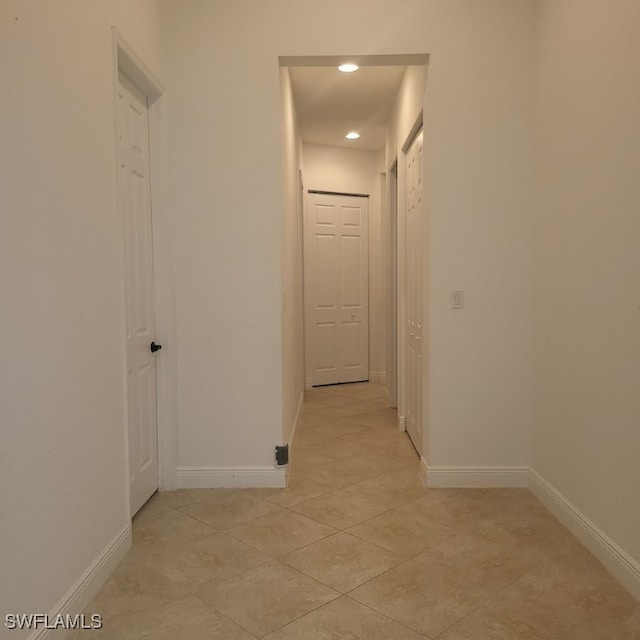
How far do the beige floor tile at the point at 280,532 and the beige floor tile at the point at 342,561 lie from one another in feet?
0.21

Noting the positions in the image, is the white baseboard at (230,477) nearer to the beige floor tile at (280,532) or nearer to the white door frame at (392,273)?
the beige floor tile at (280,532)

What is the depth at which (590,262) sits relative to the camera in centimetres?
243

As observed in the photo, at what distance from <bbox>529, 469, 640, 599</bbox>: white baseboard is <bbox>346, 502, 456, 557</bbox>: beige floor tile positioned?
561 mm

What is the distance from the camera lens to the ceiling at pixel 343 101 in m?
4.20

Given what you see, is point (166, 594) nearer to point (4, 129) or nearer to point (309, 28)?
point (4, 129)

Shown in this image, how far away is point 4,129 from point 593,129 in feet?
7.42

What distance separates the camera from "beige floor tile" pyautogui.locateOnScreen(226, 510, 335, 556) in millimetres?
2504

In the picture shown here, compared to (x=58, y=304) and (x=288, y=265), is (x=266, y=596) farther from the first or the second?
(x=288, y=265)

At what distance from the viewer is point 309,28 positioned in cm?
310

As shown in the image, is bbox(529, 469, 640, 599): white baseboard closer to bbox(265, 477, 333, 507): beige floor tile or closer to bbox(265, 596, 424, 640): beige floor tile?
bbox(265, 596, 424, 640): beige floor tile

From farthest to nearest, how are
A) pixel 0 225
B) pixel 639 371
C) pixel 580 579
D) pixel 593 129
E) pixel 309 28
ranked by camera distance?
pixel 309 28
pixel 593 129
pixel 580 579
pixel 639 371
pixel 0 225

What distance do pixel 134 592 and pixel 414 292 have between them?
257cm

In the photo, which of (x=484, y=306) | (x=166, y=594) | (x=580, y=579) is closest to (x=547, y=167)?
(x=484, y=306)

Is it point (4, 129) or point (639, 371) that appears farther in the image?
point (639, 371)
